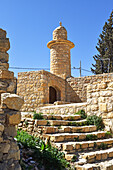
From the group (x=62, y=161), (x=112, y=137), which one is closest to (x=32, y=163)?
(x=62, y=161)

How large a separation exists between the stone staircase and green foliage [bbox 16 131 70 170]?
189 millimetres

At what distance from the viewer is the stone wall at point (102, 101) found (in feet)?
23.7

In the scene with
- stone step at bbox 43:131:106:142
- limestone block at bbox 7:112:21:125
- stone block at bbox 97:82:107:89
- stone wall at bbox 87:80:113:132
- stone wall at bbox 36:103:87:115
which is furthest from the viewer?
stone wall at bbox 36:103:87:115

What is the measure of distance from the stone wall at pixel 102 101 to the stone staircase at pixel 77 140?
0.66 meters

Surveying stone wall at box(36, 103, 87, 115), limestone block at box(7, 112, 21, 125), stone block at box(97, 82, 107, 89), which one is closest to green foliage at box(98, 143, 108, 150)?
stone wall at box(36, 103, 87, 115)

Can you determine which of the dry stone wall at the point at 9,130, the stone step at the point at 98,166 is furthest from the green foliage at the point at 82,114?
the dry stone wall at the point at 9,130

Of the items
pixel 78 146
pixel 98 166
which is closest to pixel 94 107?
pixel 78 146

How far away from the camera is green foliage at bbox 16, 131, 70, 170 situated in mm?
4773

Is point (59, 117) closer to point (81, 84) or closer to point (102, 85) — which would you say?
point (102, 85)

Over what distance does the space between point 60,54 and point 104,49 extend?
9.89 metres

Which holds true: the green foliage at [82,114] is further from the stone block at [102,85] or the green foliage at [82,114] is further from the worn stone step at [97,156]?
the worn stone step at [97,156]

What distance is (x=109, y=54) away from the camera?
21.2 meters

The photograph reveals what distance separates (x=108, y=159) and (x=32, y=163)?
2.49 m

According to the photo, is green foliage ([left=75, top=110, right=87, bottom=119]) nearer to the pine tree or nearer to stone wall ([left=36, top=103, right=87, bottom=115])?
stone wall ([left=36, top=103, right=87, bottom=115])
